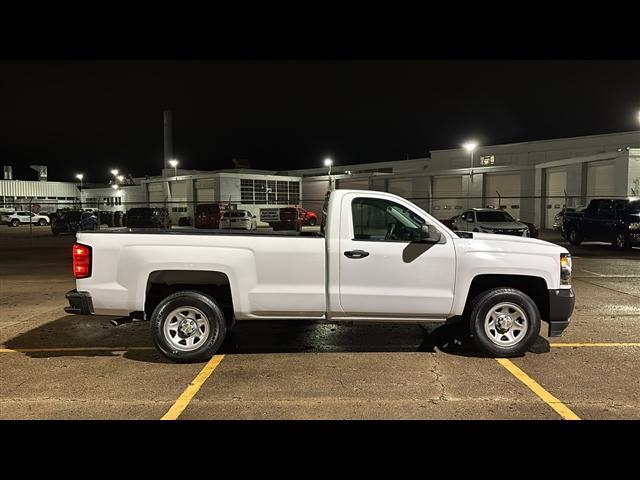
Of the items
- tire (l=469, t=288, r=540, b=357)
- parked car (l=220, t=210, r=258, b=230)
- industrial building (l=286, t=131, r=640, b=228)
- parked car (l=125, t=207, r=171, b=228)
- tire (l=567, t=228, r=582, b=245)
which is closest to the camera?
tire (l=469, t=288, r=540, b=357)

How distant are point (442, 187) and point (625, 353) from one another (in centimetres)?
3665

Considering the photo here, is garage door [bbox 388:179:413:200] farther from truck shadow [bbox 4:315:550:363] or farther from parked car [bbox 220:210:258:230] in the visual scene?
truck shadow [bbox 4:315:550:363]

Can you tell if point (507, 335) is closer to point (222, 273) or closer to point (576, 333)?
point (576, 333)

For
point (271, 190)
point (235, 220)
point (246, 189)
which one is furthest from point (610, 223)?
point (271, 190)

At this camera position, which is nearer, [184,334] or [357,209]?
[184,334]

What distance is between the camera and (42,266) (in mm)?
14781

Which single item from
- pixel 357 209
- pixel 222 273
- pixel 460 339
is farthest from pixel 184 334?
pixel 460 339

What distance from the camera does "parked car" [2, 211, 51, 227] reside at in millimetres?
42531

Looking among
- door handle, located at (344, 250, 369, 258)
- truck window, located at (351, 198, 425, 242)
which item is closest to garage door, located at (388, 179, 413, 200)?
truck window, located at (351, 198, 425, 242)

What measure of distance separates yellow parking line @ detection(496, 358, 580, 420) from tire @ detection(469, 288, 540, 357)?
174 millimetres

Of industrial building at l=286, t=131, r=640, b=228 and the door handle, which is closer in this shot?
the door handle

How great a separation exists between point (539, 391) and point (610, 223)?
1570 cm

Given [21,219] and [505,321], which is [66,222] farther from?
[505,321]

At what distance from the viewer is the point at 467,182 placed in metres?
38.1
